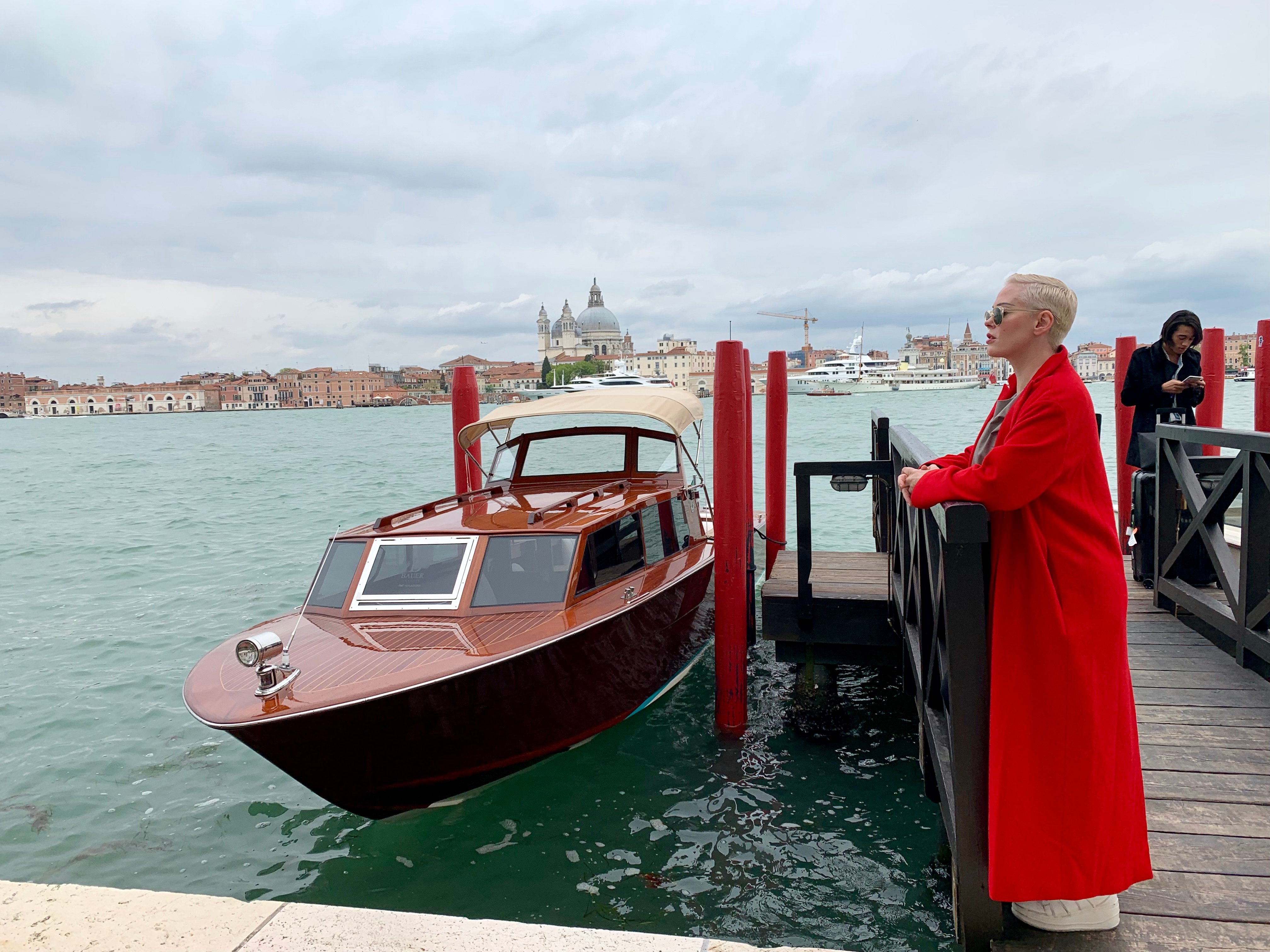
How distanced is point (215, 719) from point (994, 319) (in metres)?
4.54

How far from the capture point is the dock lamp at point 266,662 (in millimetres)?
4957

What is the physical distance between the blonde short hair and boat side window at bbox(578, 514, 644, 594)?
425 cm

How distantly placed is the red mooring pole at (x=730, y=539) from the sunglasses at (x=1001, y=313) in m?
4.24

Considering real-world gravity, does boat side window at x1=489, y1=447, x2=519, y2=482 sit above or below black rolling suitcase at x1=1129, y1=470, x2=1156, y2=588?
above

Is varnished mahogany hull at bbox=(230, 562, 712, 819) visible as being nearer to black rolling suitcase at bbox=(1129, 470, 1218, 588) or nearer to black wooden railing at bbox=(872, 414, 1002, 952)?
black wooden railing at bbox=(872, 414, 1002, 952)

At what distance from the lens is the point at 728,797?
6.34 meters

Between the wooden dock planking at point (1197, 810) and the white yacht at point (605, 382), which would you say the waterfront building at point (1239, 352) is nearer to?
the white yacht at point (605, 382)

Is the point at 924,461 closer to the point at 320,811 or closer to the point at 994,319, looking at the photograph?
the point at 994,319

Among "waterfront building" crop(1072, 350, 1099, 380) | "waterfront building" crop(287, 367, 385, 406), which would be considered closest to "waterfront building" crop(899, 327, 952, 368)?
"waterfront building" crop(1072, 350, 1099, 380)

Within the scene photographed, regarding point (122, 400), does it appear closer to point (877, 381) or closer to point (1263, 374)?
point (877, 381)

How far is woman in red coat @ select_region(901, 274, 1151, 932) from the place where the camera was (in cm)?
246

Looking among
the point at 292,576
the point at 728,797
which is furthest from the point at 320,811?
the point at 292,576

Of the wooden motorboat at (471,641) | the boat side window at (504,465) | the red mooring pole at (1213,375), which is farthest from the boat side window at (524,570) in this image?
the red mooring pole at (1213,375)

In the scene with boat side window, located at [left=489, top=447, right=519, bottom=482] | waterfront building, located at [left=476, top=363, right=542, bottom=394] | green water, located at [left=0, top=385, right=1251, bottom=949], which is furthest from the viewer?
waterfront building, located at [left=476, top=363, right=542, bottom=394]
